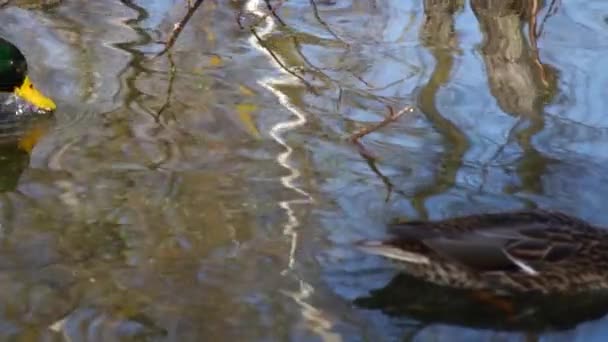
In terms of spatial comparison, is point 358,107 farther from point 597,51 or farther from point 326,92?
point 597,51

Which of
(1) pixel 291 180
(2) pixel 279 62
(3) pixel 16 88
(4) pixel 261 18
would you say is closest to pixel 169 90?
(2) pixel 279 62

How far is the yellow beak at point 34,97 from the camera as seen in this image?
5.90 meters

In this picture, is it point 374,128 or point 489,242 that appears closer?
point 489,242

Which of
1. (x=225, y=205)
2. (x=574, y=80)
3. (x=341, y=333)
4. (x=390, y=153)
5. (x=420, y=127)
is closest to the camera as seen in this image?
(x=341, y=333)

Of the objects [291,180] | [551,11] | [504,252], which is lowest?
[291,180]

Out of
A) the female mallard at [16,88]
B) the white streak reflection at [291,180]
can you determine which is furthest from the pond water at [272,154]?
the female mallard at [16,88]

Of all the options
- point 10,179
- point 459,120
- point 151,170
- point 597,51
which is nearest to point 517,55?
point 597,51

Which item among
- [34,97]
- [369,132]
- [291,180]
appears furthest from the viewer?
[34,97]

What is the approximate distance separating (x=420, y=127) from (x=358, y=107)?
37cm

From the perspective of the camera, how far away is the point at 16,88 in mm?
6121

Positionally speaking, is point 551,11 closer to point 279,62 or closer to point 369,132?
point 279,62

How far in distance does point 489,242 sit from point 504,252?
6cm

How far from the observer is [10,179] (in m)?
5.12

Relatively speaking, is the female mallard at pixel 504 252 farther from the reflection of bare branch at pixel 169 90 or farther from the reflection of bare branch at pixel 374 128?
the reflection of bare branch at pixel 169 90
